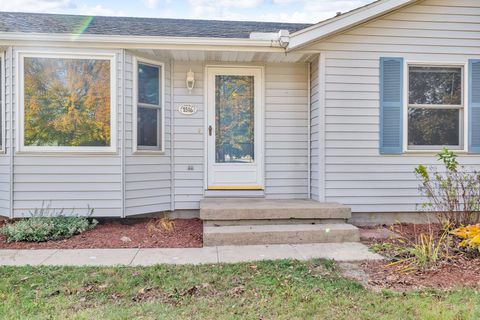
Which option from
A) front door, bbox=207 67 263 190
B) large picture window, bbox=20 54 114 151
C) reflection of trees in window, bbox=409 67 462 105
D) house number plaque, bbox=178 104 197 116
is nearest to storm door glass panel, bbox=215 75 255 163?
front door, bbox=207 67 263 190

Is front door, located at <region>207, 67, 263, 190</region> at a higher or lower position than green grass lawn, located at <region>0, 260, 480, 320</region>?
higher

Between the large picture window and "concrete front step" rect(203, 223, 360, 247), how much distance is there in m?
2.10

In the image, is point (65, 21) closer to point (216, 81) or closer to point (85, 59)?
point (85, 59)

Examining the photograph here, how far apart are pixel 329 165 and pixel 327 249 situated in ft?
5.31

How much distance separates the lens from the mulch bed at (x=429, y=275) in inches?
127

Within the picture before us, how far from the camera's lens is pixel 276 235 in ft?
15.2

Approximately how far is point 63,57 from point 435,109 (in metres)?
5.67

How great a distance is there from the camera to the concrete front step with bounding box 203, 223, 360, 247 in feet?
14.9

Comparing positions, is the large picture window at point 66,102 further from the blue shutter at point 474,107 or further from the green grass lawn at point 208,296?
the blue shutter at point 474,107

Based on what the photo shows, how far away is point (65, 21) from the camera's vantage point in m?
6.30

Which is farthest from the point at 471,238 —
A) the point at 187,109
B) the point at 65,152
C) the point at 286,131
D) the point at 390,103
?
the point at 65,152

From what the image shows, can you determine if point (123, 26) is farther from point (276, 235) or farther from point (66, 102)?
point (276, 235)

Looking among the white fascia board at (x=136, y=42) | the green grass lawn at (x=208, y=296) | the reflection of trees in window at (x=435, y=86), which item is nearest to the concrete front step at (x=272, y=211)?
the green grass lawn at (x=208, y=296)

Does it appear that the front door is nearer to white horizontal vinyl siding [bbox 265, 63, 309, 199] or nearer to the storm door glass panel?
the storm door glass panel
